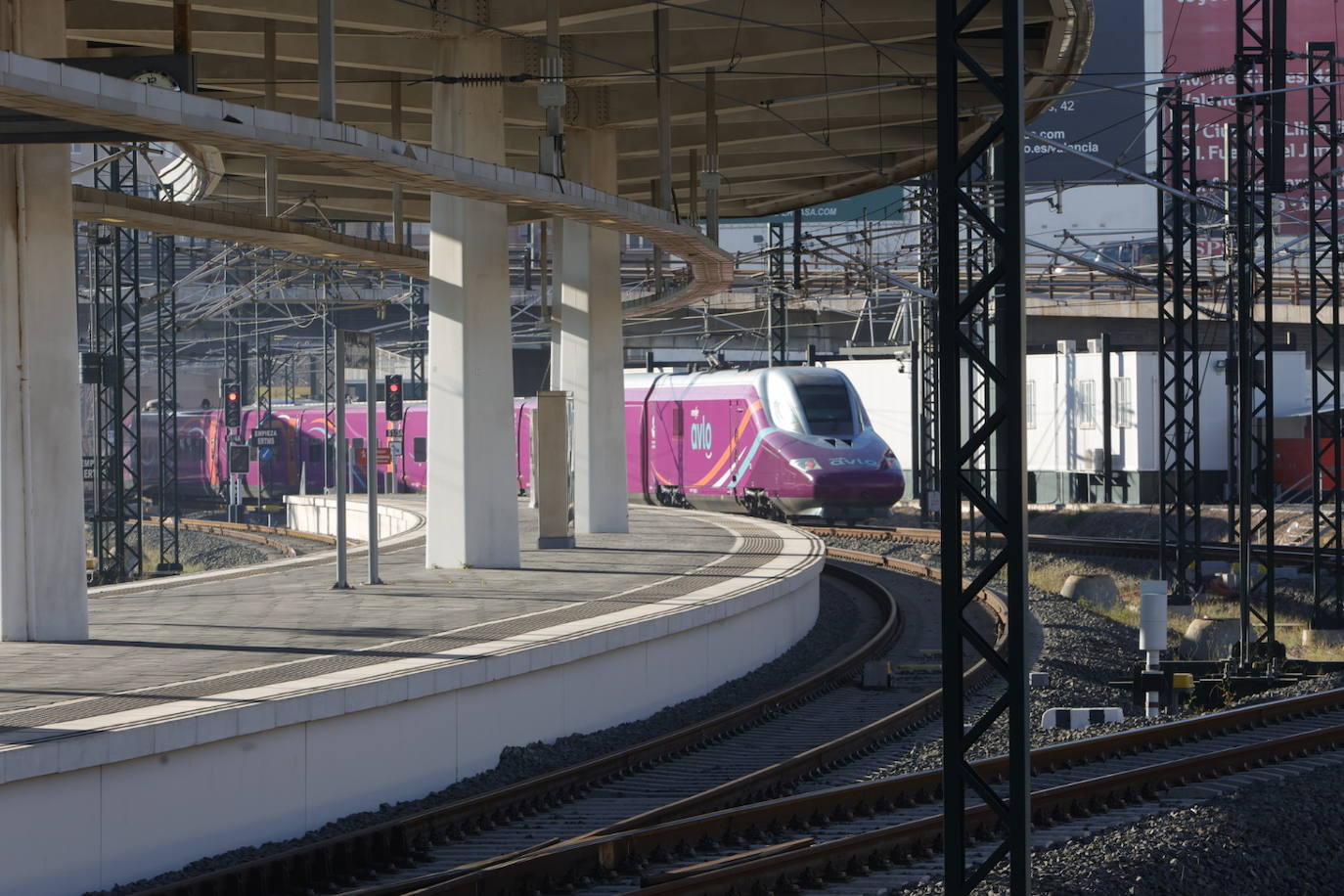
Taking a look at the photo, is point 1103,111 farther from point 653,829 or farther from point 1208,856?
point 653,829

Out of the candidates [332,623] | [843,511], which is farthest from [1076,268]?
[332,623]

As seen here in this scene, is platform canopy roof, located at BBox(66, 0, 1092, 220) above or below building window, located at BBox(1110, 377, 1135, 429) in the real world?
above

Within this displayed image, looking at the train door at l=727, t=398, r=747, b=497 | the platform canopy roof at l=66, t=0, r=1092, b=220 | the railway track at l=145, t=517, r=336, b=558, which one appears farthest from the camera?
the railway track at l=145, t=517, r=336, b=558

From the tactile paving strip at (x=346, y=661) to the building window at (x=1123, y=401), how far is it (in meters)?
25.6

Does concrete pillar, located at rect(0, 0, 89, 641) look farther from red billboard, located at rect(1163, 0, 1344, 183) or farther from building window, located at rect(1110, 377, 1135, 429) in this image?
red billboard, located at rect(1163, 0, 1344, 183)

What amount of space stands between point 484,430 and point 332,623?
4852 millimetres

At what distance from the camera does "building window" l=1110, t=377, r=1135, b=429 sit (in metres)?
41.2

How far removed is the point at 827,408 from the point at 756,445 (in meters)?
1.76

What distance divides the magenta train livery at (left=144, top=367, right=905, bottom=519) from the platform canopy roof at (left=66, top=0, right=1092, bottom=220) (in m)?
5.55

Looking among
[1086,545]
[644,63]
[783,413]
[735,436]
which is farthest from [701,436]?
[644,63]

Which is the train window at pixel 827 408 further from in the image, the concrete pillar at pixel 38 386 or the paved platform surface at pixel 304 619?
the concrete pillar at pixel 38 386

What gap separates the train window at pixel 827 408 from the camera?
102ft

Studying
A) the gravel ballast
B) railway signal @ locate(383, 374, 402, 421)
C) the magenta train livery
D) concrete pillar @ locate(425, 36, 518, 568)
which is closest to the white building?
the magenta train livery

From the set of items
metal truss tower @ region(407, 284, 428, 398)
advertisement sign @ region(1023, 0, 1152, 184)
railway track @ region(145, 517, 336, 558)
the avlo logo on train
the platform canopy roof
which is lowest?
railway track @ region(145, 517, 336, 558)
